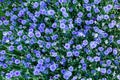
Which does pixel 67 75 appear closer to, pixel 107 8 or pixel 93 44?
pixel 93 44

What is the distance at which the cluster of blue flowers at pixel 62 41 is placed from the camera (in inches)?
130

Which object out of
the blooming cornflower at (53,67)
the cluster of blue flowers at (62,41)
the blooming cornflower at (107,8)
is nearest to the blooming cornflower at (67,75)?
the cluster of blue flowers at (62,41)

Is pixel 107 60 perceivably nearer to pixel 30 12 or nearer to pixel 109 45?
pixel 109 45

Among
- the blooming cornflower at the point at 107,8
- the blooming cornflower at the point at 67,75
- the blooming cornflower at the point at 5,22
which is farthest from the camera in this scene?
the blooming cornflower at the point at 5,22

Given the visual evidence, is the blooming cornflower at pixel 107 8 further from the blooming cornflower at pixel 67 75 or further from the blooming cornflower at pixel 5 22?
the blooming cornflower at pixel 5 22

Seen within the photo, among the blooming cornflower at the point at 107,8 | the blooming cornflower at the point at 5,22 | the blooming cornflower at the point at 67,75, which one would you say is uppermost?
the blooming cornflower at the point at 107,8

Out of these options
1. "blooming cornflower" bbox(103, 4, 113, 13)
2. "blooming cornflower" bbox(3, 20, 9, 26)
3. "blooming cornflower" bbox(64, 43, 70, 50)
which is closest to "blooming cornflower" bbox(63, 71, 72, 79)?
"blooming cornflower" bbox(64, 43, 70, 50)

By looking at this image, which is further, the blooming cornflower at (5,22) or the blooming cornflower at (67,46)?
the blooming cornflower at (5,22)

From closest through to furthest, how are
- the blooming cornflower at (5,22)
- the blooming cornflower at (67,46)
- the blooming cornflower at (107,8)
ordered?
the blooming cornflower at (67,46) < the blooming cornflower at (107,8) < the blooming cornflower at (5,22)

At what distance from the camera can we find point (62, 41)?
3.45 meters

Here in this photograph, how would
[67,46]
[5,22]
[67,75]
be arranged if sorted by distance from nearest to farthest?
[67,75] → [67,46] → [5,22]

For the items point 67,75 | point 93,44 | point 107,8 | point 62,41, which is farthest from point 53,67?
point 107,8

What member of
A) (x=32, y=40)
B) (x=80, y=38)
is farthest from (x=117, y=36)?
(x=32, y=40)

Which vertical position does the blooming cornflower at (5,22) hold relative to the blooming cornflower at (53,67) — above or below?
above
